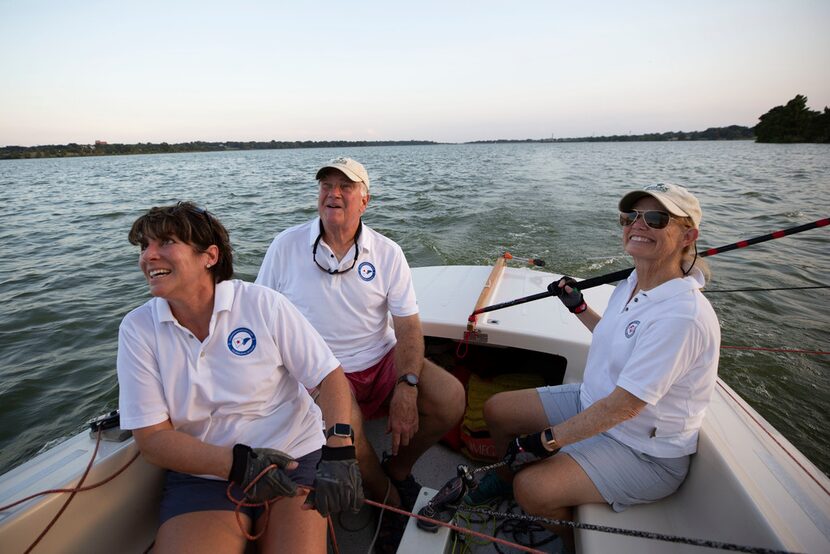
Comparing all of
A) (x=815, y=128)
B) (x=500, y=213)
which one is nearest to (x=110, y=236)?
(x=500, y=213)

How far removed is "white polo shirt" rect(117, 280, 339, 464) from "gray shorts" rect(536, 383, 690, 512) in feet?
3.75

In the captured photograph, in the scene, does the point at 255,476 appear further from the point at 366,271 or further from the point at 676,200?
the point at 676,200

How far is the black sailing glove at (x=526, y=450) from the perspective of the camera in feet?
5.49

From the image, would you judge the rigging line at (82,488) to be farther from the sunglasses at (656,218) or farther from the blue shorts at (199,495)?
the sunglasses at (656,218)

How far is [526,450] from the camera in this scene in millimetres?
1704

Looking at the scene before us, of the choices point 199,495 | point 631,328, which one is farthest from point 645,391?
point 199,495

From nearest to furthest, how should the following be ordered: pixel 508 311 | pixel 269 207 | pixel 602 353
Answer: pixel 602 353, pixel 508 311, pixel 269 207

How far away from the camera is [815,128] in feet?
173

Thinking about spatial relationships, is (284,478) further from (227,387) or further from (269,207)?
(269,207)

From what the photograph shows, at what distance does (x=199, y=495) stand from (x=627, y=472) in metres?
1.67

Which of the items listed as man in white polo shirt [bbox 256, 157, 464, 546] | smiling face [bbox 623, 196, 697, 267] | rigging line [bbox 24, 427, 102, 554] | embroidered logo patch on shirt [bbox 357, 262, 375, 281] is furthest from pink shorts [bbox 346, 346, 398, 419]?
smiling face [bbox 623, 196, 697, 267]

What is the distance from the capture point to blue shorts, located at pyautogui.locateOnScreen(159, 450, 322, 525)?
150cm

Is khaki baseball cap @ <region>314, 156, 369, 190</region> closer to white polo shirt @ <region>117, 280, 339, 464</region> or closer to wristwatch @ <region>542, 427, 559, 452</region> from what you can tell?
white polo shirt @ <region>117, 280, 339, 464</region>

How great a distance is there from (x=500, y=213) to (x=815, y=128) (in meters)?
67.3
